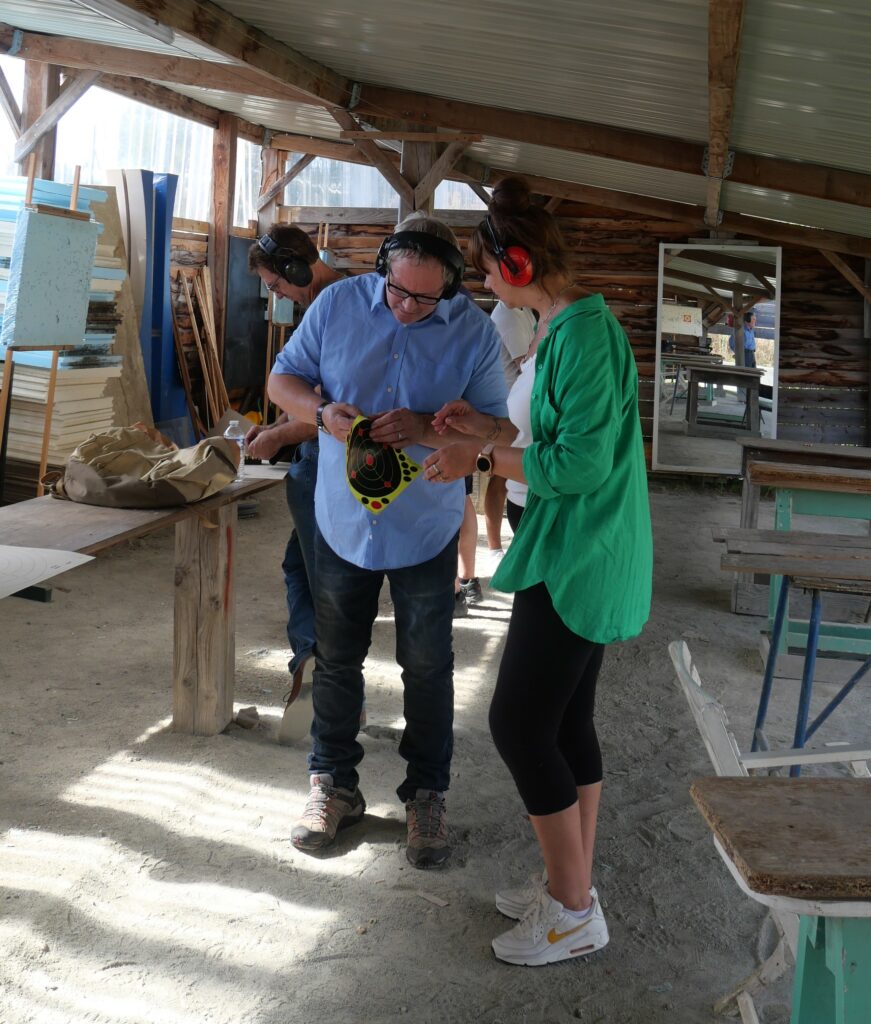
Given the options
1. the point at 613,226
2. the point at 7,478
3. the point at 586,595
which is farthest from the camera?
the point at 613,226

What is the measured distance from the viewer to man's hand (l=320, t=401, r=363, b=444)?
3016mm

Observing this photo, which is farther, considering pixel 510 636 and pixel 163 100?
pixel 163 100

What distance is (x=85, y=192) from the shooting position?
7.53 m

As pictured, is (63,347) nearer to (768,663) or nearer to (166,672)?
(166,672)

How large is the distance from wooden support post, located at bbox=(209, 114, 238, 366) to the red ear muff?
9.07m

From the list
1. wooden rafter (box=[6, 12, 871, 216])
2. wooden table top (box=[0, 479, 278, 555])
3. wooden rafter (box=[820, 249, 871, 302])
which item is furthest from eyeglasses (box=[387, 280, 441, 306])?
wooden rafter (box=[820, 249, 871, 302])

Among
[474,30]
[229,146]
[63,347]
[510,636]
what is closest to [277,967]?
[510,636]

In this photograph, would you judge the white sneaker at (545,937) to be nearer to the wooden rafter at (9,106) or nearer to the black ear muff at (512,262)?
the black ear muff at (512,262)

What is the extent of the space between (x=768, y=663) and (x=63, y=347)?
4.87m

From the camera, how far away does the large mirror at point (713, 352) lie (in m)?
12.3

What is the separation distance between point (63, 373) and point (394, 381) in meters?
4.96

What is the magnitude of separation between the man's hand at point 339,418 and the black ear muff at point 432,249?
1.34ft

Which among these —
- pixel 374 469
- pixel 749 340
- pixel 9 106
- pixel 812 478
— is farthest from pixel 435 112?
pixel 749 340

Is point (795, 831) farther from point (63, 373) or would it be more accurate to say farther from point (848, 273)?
point (848, 273)
